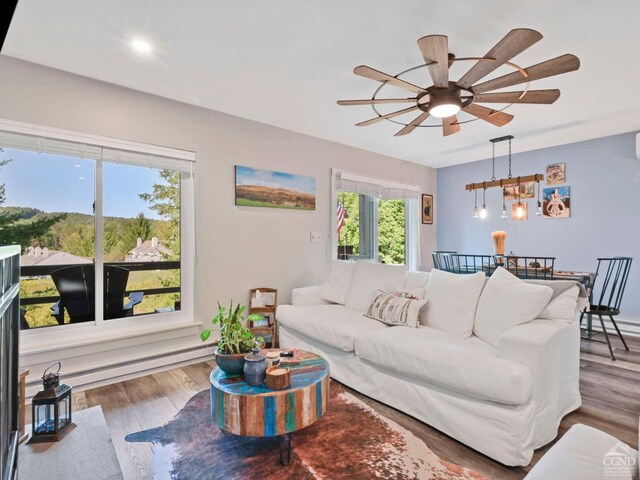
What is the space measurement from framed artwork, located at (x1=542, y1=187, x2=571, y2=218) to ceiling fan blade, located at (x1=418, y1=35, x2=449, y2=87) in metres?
3.60

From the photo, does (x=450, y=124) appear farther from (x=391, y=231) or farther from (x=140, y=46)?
(x=391, y=231)

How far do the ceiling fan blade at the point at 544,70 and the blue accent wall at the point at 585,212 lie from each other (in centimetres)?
274

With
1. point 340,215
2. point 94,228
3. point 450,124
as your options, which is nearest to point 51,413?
point 94,228

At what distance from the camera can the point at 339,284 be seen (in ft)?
11.7

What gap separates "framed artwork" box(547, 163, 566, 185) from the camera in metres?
4.53

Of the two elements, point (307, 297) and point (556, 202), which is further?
point (556, 202)

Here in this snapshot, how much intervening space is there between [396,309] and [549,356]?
1097 mm

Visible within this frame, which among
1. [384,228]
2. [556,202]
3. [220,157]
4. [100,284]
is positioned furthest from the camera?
[384,228]

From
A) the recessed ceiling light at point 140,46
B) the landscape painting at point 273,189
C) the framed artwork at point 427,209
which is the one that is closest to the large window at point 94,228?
the landscape painting at point 273,189

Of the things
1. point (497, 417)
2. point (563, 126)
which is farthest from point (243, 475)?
point (563, 126)

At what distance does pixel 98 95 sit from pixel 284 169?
1.91 meters

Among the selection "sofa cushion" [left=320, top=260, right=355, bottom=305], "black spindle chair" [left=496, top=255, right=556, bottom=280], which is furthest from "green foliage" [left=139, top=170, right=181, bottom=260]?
"black spindle chair" [left=496, top=255, right=556, bottom=280]

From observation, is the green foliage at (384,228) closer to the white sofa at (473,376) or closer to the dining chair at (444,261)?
the dining chair at (444,261)

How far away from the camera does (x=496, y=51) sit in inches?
67.7
